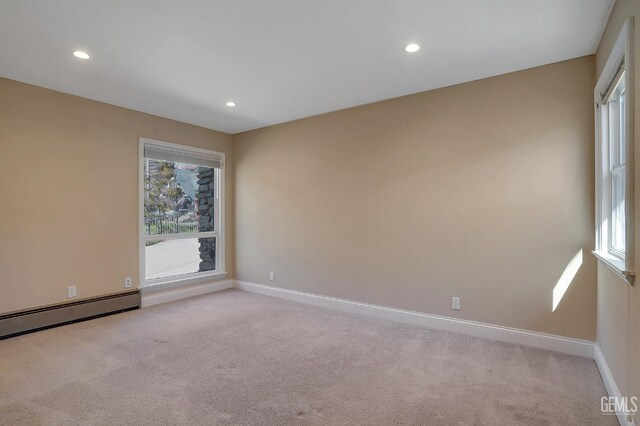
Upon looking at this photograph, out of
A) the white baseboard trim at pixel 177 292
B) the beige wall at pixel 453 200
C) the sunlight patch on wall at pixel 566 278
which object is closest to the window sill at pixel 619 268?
the sunlight patch on wall at pixel 566 278

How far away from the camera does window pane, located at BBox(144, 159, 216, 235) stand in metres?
4.40

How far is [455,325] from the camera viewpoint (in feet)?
10.8

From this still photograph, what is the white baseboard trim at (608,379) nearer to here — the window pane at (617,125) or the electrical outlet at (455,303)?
the electrical outlet at (455,303)

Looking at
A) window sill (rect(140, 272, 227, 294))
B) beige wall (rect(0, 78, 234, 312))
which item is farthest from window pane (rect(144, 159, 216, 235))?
window sill (rect(140, 272, 227, 294))

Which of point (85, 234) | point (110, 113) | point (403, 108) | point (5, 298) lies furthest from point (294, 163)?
point (5, 298)

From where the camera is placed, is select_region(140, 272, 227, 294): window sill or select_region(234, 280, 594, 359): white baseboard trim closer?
select_region(234, 280, 594, 359): white baseboard trim

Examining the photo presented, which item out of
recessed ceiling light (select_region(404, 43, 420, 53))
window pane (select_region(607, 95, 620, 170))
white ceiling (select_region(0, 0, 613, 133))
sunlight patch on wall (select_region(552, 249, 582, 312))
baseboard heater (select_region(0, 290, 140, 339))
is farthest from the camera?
baseboard heater (select_region(0, 290, 140, 339))

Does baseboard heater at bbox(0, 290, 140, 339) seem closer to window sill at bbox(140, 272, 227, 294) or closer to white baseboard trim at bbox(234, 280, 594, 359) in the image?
window sill at bbox(140, 272, 227, 294)

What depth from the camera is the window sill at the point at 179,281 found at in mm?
4285

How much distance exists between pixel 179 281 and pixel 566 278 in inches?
179

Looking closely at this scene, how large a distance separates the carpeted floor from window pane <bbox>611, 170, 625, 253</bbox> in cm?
100

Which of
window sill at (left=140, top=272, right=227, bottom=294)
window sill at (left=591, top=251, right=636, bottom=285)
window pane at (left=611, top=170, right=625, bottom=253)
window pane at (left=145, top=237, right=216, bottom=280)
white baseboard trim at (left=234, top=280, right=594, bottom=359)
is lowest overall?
white baseboard trim at (left=234, top=280, right=594, bottom=359)

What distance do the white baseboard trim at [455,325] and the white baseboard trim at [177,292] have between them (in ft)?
3.33

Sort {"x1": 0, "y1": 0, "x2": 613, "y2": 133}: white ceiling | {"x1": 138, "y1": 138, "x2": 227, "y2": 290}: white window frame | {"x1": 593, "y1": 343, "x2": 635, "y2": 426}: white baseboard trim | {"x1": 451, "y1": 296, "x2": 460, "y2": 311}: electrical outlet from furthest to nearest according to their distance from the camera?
1. {"x1": 138, "y1": 138, "x2": 227, "y2": 290}: white window frame
2. {"x1": 451, "y1": 296, "x2": 460, "y2": 311}: electrical outlet
3. {"x1": 0, "y1": 0, "x2": 613, "y2": 133}: white ceiling
4. {"x1": 593, "y1": 343, "x2": 635, "y2": 426}: white baseboard trim
